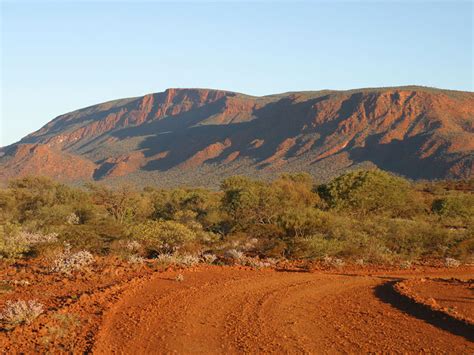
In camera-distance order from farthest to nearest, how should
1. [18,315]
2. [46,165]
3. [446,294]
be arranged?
[46,165], [446,294], [18,315]

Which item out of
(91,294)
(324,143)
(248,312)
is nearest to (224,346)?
(248,312)

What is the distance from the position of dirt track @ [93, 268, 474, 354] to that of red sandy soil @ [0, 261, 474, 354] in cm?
2

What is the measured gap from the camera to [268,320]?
32.7ft

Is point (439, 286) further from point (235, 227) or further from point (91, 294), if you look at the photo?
point (235, 227)

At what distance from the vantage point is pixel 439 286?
1337 cm

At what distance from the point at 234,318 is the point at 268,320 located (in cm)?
65

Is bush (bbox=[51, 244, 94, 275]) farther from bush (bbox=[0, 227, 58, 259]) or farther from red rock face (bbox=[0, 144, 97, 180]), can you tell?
red rock face (bbox=[0, 144, 97, 180])

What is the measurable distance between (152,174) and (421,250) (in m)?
120

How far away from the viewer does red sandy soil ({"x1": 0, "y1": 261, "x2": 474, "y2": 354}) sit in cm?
866

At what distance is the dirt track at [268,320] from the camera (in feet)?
28.4

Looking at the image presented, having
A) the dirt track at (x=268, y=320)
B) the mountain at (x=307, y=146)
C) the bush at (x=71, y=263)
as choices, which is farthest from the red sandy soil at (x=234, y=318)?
the mountain at (x=307, y=146)

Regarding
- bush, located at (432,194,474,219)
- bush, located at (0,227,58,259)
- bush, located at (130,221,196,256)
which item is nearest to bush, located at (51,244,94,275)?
bush, located at (0,227,58,259)

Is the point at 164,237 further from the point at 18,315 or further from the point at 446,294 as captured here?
the point at 446,294

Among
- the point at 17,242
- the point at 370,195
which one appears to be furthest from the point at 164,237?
the point at 370,195
